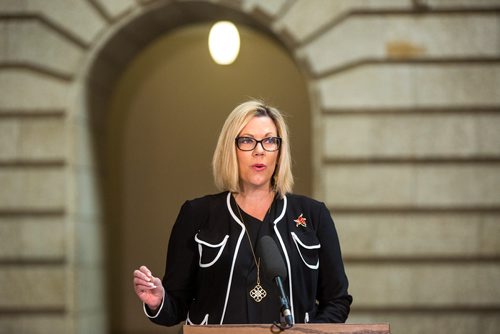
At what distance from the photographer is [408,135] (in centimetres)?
1045

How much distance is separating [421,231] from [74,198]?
370 centimetres

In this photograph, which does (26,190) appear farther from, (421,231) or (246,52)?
(246,52)

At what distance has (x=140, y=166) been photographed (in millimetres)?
15789

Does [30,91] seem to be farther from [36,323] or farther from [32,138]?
[36,323]

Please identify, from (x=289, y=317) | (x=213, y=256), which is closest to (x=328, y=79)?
(x=213, y=256)

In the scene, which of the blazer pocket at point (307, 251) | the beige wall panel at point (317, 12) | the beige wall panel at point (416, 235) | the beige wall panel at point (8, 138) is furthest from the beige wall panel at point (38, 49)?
the blazer pocket at point (307, 251)

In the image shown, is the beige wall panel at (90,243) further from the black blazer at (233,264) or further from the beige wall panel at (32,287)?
the black blazer at (233,264)

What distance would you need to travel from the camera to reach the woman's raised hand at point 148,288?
3967 millimetres

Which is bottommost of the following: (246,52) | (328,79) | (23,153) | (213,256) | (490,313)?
(490,313)

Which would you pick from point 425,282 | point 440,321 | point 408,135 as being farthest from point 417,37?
point 440,321

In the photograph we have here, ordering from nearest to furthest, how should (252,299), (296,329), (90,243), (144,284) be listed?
(296,329), (144,284), (252,299), (90,243)

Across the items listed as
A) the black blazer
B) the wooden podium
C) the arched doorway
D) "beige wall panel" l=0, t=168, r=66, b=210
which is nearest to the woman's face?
the black blazer

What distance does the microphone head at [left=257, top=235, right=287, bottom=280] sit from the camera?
3.81m

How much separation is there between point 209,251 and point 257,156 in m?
0.46
